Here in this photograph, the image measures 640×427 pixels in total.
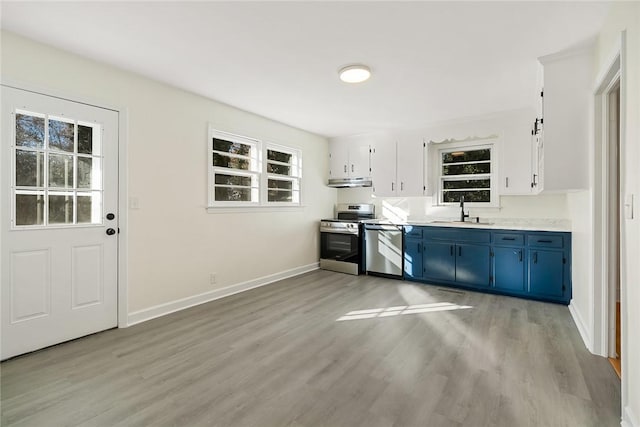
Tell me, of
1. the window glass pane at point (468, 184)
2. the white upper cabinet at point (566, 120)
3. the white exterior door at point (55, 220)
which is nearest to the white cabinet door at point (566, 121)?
the white upper cabinet at point (566, 120)

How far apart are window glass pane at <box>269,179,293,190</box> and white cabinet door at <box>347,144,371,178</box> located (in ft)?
3.83

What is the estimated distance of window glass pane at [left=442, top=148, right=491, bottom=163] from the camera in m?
4.65

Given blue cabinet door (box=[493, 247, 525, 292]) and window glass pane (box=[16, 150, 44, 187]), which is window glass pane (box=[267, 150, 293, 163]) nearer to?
window glass pane (box=[16, 150, 44, 187])

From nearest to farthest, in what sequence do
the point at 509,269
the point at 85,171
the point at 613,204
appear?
the point at 613,204, the point at 85,171, the point at 509,269

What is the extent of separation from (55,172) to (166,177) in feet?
2.99

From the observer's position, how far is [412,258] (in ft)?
15.1

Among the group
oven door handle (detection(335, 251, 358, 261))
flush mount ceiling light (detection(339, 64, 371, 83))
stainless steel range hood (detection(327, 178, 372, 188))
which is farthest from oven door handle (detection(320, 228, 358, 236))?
flush mount ceiling light (detection(339, 64, 371, 83))

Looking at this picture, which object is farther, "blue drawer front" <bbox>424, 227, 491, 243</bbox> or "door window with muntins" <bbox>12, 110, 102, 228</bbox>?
"blue drawer front" <bbox>424, 227, 491, 243</bbox>

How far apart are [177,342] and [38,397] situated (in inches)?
35.0

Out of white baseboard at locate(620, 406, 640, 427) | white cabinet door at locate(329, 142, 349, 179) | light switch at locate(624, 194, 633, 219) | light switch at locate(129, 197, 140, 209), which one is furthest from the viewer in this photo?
white cabinet door at locate(329, 142, 349, 179)

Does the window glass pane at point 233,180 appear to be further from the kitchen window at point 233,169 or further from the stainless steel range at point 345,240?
the stainless steel range at point 345,240

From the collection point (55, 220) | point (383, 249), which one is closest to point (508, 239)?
point (383, 249)

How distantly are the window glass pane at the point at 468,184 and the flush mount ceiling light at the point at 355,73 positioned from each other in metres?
2.73

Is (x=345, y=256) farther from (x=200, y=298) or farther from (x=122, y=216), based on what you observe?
(x=122, y=216)
